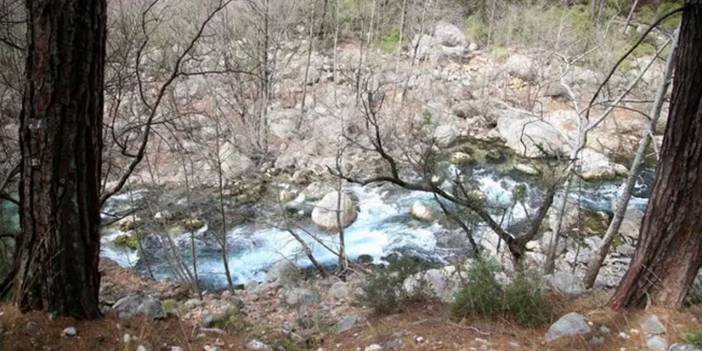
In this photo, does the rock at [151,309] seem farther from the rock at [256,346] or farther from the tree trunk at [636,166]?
the tree trunk at [636,166]

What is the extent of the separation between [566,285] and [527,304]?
877 millimetres

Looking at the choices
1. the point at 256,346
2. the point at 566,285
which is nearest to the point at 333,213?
the point at 566,285

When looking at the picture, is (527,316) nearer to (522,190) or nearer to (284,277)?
(522,190)

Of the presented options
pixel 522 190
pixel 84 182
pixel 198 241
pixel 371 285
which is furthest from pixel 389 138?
pixel 84 182

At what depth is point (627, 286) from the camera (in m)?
2.86

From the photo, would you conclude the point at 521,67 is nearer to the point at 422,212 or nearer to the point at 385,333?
the point at 422,212

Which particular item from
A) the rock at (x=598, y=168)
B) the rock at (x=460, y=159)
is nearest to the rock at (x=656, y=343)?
the rock at (x=598, y=168)

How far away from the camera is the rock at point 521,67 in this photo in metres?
16.2

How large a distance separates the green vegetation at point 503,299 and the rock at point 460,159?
28.1 ft

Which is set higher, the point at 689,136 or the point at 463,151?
the point at 689,136

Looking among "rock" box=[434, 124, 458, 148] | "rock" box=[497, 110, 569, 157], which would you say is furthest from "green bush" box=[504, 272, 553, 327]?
"rock" box=[434, 124, 458, 148]

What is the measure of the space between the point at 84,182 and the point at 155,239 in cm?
731

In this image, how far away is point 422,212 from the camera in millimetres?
9602

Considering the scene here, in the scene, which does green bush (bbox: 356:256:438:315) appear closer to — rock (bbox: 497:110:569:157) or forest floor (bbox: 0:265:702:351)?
forest floor (bbox: 0:265:702:351)
